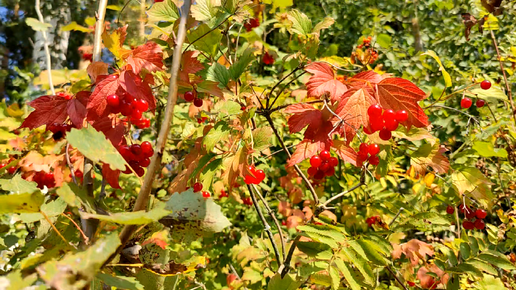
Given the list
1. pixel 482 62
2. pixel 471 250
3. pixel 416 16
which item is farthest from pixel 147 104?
pixel 416 16

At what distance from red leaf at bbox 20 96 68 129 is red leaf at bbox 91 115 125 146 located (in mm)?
87

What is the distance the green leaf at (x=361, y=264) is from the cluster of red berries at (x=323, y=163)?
31cm

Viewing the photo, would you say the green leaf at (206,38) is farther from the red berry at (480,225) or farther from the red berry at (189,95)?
the red berry at (480,225)

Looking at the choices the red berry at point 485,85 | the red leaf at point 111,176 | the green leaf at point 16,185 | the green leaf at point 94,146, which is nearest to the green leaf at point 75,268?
the green leaf at point 94,146

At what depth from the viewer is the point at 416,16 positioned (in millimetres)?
4535

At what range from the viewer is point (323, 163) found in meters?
1.32

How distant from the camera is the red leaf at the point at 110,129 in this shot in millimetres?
912

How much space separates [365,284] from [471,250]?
555 millimetres

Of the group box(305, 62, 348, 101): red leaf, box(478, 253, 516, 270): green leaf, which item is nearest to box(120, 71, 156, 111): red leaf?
box(305, 62, 348, 101): red leaf

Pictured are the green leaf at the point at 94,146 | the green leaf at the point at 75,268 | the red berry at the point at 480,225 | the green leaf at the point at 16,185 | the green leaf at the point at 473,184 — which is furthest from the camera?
the red berry at the point at 480,225

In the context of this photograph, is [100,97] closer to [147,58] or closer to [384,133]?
[147,58]

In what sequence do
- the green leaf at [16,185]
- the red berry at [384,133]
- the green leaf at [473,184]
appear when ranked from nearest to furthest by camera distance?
1. the green leaf at [16,185]
2. the red berry at [384,133]
3. the green leaf at [473,184]

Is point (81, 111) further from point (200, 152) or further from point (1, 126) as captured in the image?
point (1, 126)

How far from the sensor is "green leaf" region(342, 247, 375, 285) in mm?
1011
